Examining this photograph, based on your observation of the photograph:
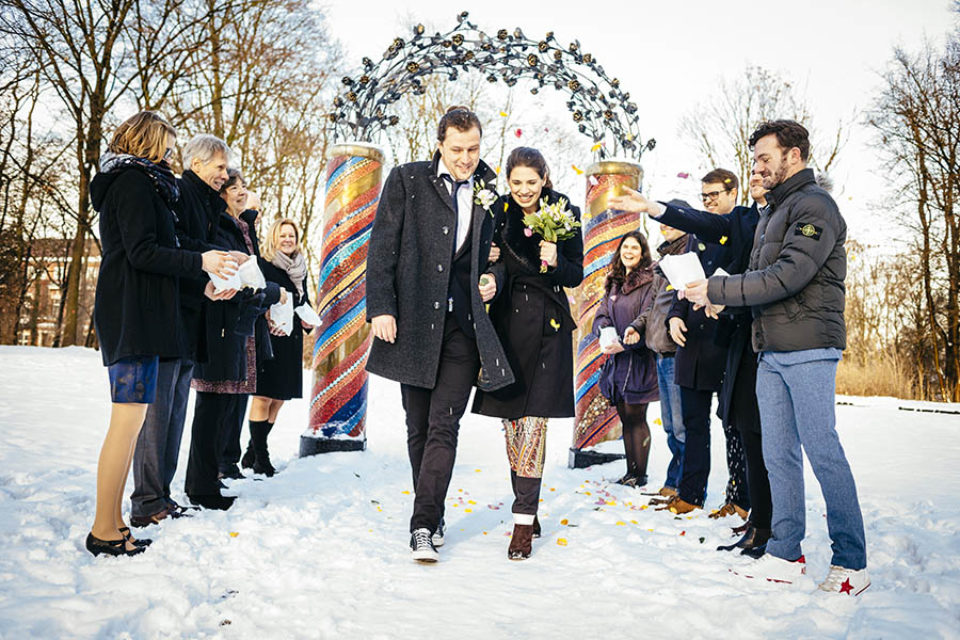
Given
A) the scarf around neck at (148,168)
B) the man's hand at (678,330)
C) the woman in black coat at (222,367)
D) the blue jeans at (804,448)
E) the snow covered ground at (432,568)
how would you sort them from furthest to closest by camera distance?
the man's hand at (678,330)
the woman in black coat at (222,367)
the scarf around neck at (148,168)
the blue jeans at (804,448)
the snow covered ground at (432,568)

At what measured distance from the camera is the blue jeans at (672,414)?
501 cm

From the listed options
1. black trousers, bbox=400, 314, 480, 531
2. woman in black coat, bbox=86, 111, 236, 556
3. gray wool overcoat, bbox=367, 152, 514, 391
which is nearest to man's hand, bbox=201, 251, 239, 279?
woman in black coat, bbox=86, 111, 236, 556

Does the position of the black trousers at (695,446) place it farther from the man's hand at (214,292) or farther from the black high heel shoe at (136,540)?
the black high heel shoe at (136,540)

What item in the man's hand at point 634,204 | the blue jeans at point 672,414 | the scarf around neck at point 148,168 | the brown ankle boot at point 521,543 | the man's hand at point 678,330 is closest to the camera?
the scarf around neck at point 148,168

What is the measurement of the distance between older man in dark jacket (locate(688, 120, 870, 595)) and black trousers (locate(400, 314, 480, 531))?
3.85ft

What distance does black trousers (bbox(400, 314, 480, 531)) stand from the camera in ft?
11.3

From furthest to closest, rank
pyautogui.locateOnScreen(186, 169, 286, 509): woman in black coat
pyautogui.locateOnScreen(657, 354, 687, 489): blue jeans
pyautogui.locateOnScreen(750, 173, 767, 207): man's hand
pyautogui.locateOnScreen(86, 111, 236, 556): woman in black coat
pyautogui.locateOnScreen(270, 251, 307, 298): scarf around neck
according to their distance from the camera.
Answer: pyautogui.locateOnScreen(270, 251, 307, 298): scarf around neck → pyautogui.locateOnScreen(657, 354, 687, 489): blue jeans → pyautogui.locateOnScreen(186, 169, 286, 509): woman in black coat → pyautogui.locateOnScreen(750, 173, 767, 207): man's hand → pyautogui.locateOnScreen(86, 111, 236, 556): woman in black coat

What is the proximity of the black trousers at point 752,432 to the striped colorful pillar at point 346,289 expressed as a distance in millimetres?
3923

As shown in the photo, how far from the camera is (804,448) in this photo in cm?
298

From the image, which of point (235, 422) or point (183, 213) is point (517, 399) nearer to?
point (183, 213)

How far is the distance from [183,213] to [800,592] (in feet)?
11.0

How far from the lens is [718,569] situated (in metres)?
3.20

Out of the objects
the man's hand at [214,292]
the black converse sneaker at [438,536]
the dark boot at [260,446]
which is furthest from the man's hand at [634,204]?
the dark boot at [260,446]

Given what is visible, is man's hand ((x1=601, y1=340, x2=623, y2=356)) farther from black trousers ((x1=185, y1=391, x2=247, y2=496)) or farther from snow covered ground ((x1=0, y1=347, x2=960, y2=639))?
black trousers ((x1=185, y1=391, x2=247, y2=496))
